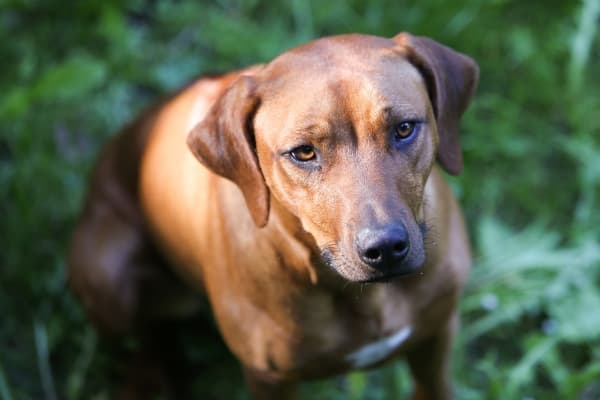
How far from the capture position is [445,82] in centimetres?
283

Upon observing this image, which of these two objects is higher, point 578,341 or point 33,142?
point 33,142

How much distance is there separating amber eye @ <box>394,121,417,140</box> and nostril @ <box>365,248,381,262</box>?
0.37m

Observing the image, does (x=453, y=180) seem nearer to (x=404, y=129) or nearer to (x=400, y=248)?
(x=404, y=129)

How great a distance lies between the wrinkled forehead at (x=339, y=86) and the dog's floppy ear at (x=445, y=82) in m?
0.05

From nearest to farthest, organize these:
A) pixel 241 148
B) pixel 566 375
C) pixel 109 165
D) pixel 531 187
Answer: pixel 241 148, pixel 566 375, pixel 109 165, pixel 531 187

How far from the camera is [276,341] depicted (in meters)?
3.05

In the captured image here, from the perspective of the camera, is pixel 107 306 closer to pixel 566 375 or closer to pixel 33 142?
pixel 33 142

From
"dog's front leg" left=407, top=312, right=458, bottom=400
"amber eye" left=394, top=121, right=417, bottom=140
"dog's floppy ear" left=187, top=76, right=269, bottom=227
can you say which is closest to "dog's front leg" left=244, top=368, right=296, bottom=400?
"dog's front leg" left=407, top=312, right=458, bottom=400

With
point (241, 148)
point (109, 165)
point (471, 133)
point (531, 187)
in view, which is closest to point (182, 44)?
point (109, 165)

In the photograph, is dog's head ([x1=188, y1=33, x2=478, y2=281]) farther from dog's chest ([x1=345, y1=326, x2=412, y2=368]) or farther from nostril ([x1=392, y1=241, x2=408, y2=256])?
dog's chest ([x1=345, y1=326, x2=412, y2=368])

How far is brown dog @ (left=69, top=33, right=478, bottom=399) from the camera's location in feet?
8.38

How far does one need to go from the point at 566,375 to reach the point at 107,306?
6.62 feet

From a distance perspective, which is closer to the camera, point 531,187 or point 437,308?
point 437,308

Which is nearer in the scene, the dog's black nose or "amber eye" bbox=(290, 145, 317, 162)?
the dog's black nose
